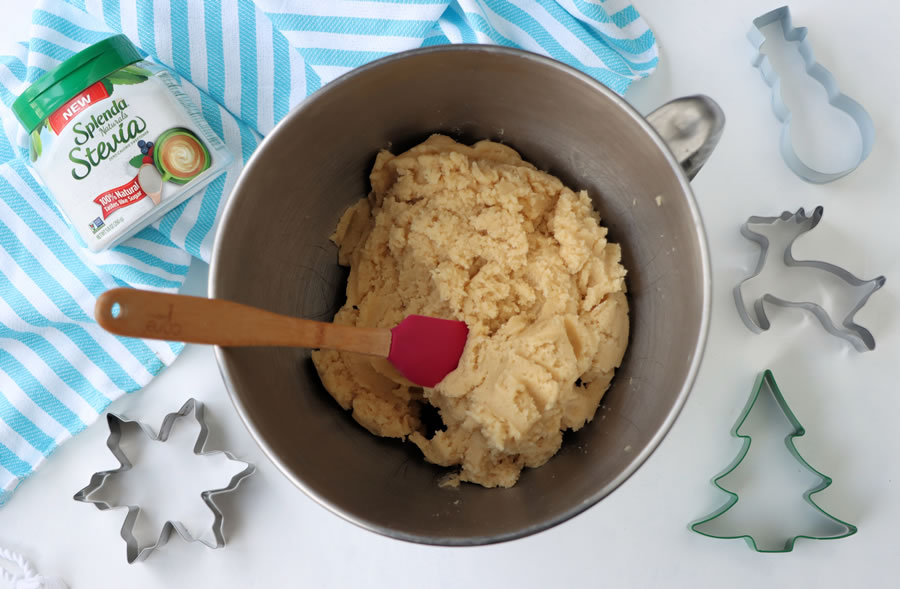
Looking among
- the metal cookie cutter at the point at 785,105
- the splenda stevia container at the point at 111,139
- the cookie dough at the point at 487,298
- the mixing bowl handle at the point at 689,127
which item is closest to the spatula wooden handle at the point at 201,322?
the cookie dough at the point at 487,298

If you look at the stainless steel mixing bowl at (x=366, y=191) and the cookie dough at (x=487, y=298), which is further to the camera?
the cookie dough at (x=487, y=298)

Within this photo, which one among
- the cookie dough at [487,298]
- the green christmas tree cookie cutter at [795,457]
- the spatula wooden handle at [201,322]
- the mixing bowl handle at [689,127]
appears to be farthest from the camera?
the green christmas tree cookie cutter at [795,457]

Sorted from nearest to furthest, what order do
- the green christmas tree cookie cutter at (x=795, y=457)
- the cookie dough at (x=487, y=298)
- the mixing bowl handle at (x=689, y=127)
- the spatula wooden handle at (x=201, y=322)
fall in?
the spatula wooden handle at (x=201, y=322)
the mixing bowl handle at (x=689, y=127)
the cookie dough at (x=487, y=298)
the green christmas tree cookie cutter at (x=795, y=457)

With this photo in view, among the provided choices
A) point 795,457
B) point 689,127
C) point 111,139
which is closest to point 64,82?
point 111,139

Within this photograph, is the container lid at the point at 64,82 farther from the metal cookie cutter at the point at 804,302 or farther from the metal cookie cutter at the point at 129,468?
the metal cookie cutter at the point at 804,302

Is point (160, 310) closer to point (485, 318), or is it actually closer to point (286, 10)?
point (485, 318)

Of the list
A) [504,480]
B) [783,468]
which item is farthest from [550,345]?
[783,468]

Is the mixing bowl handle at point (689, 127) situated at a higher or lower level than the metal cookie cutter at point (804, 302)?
higher
